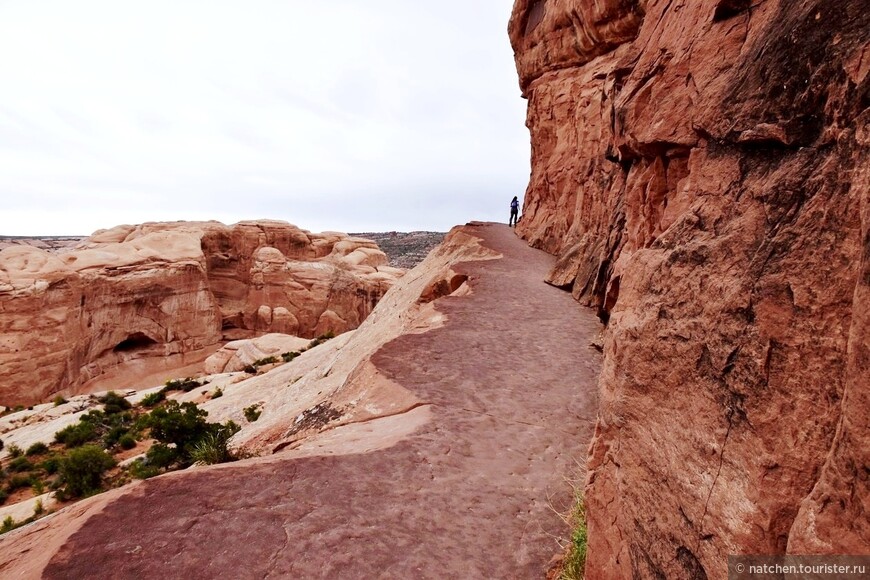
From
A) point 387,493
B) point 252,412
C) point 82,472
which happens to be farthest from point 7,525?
point 387,493

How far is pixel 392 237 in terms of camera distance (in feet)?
492

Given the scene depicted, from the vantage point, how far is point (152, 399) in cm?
2712

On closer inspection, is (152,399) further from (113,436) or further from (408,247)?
(408,247)

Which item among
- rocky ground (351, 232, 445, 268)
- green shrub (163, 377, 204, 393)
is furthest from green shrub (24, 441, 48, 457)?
rocky ground (351, 232, 445, 268)

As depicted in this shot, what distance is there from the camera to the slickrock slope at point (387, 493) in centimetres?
428

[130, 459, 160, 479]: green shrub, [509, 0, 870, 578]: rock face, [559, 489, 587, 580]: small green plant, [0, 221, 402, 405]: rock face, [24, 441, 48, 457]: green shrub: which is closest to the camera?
[509, 0, 870, 578]: rock face

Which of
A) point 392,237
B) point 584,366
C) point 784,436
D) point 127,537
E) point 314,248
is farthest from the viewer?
point 392,237

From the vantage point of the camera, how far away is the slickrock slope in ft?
14.0

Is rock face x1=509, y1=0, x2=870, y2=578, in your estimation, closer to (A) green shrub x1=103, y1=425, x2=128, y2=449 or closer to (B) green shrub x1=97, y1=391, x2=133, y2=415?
(A) green shrub x1=103, y1=425, x2=128, y2=449

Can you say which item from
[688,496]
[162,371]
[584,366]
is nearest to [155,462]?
[584,366]

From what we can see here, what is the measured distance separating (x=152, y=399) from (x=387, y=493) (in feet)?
89.2

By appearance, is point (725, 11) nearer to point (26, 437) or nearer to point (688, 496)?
point (688, 496)

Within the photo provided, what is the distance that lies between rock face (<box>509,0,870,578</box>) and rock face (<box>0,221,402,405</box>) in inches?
1584

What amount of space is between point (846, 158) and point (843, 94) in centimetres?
40
